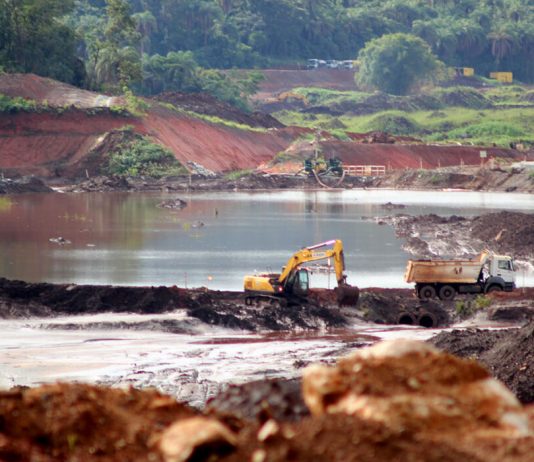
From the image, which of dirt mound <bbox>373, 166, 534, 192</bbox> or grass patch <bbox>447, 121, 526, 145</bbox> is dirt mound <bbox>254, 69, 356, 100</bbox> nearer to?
grass patch <bbox>447, 121, 526, 145</bbox>

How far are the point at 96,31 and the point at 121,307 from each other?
12385 cm

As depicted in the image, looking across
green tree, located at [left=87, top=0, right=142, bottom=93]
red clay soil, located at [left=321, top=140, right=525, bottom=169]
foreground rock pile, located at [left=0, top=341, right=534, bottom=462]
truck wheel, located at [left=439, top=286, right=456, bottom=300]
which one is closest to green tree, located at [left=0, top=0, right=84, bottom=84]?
green tree, located at [left=87, top=0, right=142, bottom=93]

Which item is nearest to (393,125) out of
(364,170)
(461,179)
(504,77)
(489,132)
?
(489,132)

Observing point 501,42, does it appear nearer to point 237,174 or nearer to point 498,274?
point 237,174

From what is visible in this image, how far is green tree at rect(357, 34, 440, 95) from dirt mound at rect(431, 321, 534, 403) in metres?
149

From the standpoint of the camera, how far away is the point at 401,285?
44.6 m

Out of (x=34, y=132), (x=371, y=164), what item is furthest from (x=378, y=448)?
(x=371, y=164)

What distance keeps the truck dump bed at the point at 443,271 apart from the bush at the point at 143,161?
6267 centimetres

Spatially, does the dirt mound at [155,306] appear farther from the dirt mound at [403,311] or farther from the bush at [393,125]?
the bush at [393,125]

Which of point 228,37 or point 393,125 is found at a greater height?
point 228,37

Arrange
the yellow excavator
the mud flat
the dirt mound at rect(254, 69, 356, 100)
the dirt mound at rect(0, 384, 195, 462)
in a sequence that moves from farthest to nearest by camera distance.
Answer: the dirt mound at rect(254, 69, 356, 100) → the mud flat → the yellow excavator → the dirt mound at rect(0, 384, 195, 462)

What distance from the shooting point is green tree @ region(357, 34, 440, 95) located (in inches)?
6865

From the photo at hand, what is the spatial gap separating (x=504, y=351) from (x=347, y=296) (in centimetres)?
1357

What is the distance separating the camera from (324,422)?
7.80 m
